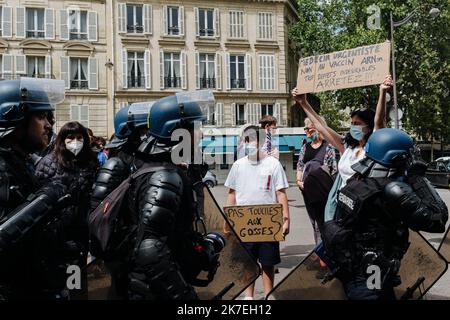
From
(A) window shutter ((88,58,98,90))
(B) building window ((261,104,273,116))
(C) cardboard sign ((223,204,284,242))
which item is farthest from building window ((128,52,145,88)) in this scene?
(C) cardboard sign ((223,204,284,242))

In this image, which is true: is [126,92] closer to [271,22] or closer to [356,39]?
[271,22]

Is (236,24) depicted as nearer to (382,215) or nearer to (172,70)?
(172,70)

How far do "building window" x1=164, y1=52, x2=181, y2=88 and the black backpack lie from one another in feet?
92.0

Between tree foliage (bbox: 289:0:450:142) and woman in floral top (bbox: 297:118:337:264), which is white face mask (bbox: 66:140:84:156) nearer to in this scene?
woman in floral top (bbox: 297:118:337:264)

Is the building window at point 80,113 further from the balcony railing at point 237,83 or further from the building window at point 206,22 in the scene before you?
the balcony railing at point 237,83

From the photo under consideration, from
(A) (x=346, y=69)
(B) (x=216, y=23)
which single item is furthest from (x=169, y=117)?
(B) (x=216, y=23)

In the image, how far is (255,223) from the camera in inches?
179

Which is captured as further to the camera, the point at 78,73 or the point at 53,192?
the point at 78,73

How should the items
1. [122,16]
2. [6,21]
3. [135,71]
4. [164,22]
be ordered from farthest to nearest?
[164,22] < [135,71] < [122,16] < [6,21]

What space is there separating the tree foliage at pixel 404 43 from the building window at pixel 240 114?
495 cm

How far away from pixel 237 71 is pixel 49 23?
10680 mm

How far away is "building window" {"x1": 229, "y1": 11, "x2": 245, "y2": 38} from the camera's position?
102 feet
